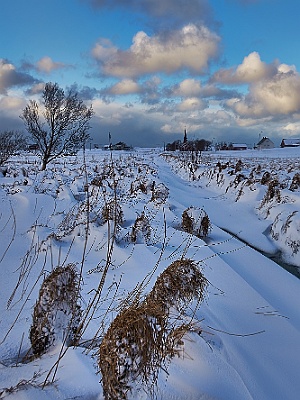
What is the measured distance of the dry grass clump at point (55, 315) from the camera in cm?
230

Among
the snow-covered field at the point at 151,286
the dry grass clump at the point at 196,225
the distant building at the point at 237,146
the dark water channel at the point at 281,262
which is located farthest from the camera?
the distant building at the point at 237,146

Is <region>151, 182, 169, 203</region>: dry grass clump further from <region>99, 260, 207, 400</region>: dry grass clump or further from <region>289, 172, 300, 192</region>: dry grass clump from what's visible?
<region>99, 260, 207, 400</region>: dry grass clump

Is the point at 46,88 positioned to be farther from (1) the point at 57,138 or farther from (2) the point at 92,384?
(2) the point at 92,384

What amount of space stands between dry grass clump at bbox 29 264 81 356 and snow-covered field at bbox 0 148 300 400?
0.28ft

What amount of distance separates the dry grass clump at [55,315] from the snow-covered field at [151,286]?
0.09 m

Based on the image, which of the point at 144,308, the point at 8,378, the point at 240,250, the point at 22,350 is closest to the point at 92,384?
the point at 8,378

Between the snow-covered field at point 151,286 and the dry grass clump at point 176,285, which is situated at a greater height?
the dry grass clump at point 176,285

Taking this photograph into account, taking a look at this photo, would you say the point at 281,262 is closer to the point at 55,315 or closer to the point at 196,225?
the point at 196,225

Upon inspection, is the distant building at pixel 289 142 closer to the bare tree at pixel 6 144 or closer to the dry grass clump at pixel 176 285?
the bare tree at pixel 6 144

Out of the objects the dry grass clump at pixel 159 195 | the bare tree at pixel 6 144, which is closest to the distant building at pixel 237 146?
the bare tree at pixel 6 144

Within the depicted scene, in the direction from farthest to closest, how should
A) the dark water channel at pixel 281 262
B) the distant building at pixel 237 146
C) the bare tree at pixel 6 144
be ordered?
the distant building at pixel 237 146, the bare tree at pixel 6 144, the dark water channel at pixel 281 262

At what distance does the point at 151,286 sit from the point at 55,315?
5.45 ft

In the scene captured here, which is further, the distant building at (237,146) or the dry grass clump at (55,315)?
the distant building at (237,146)

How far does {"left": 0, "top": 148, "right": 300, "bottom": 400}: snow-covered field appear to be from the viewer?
2021mm
